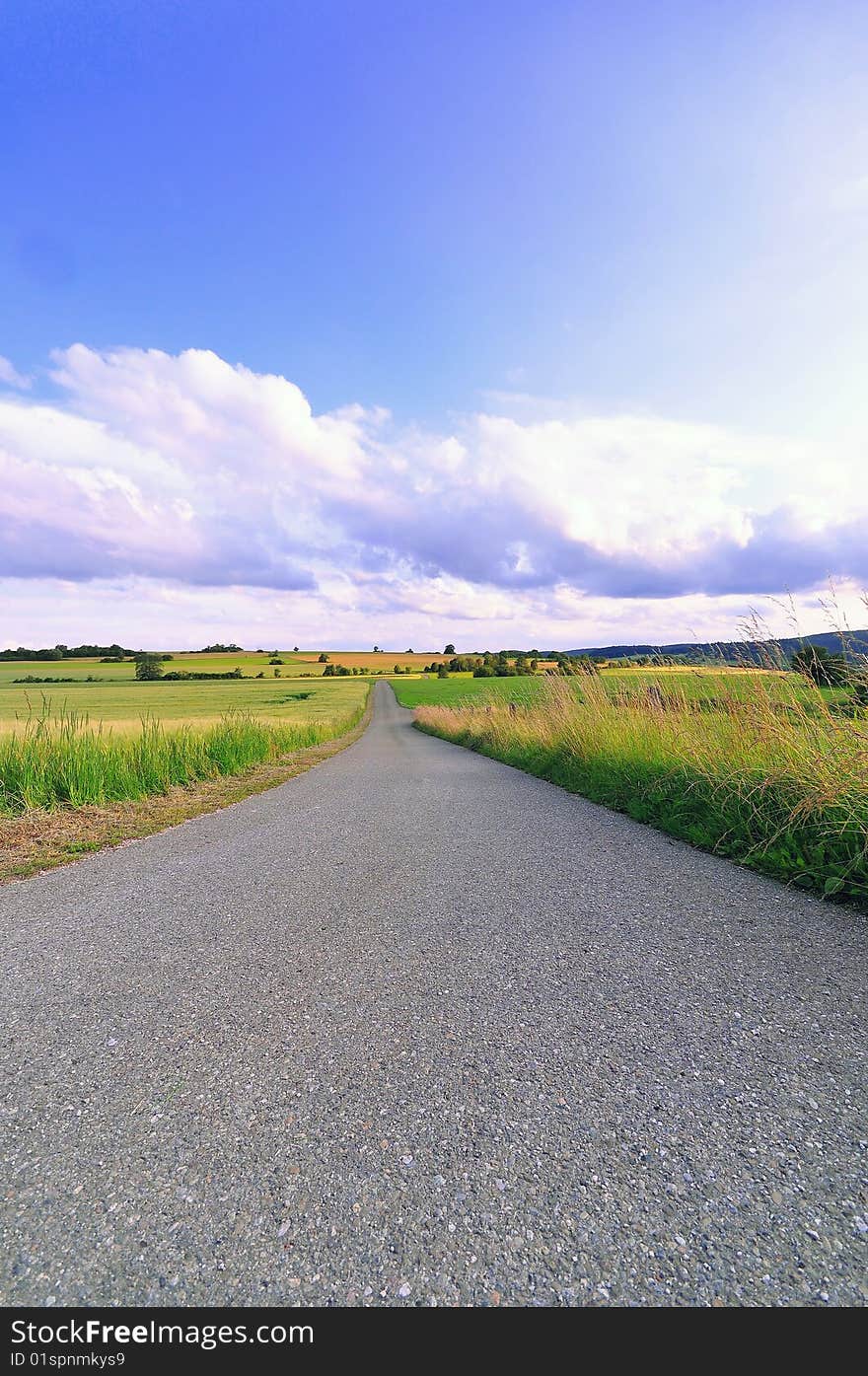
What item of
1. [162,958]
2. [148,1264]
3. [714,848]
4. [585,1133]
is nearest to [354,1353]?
[148,1264]

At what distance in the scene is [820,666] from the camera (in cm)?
584

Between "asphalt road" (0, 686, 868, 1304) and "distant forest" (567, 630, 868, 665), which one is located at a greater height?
"distant forest" (567, 630, 868, 665)

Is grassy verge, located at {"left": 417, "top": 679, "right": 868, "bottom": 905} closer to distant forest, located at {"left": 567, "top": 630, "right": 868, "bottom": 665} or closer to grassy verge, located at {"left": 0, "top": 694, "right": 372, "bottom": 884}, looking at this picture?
distant forest, located at {"left": 567, "top": 630, "right": 868, "bottom": 665}

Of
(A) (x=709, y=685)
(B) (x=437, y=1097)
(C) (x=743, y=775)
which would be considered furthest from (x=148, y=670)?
(B) (x=437, y=1097)

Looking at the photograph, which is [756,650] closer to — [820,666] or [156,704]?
[820,666]

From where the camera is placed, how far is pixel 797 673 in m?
6.06

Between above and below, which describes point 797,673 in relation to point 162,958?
above

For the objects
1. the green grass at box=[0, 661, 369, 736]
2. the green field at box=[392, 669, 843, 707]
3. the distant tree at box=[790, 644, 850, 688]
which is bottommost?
the green grass at box=[0, 661, 369, 736]

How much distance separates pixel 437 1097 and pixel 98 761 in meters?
7.13

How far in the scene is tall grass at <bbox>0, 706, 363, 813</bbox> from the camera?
22.6 ft

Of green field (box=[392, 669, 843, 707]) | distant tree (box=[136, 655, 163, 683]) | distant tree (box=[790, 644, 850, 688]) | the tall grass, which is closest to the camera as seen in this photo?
distant tree (box=[790, 644, 850, 688])

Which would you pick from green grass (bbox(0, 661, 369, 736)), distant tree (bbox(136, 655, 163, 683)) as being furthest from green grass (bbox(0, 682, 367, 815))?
distant tree (bbox(136, 655, 163, 683))

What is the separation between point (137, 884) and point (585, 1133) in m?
3.86

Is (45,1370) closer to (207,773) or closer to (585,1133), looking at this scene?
(585,1133)
